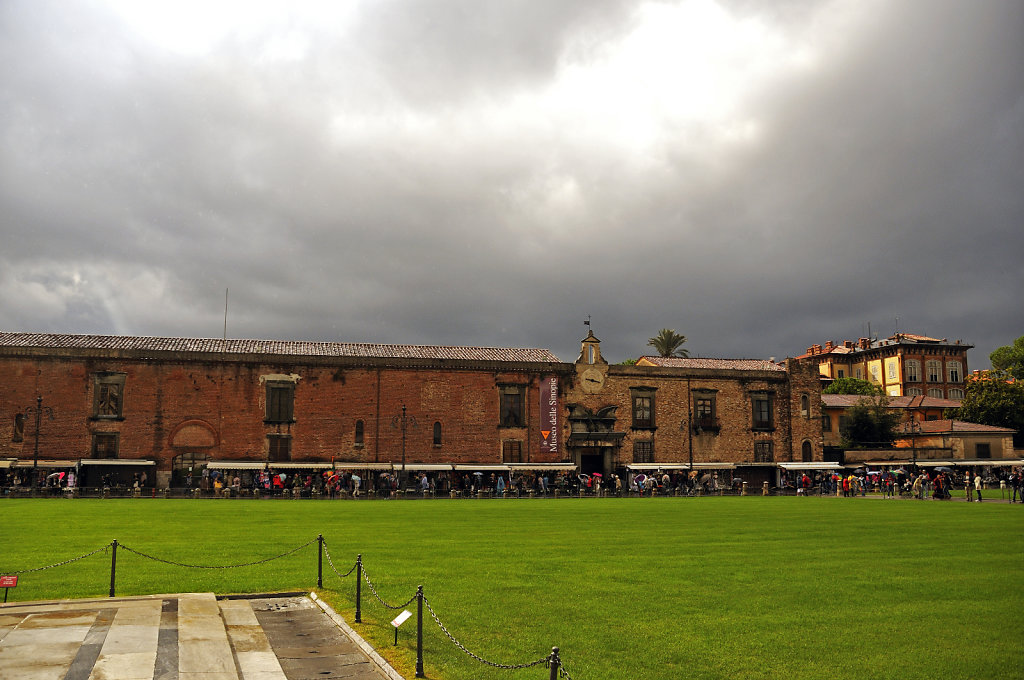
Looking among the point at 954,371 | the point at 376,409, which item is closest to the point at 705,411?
the point at 376,409

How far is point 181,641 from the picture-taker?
10.1m

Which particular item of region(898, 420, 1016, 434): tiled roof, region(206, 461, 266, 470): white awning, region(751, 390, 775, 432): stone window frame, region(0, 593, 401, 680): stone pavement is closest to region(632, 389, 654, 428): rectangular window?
region(751, 390, 775, 432): stone window frame

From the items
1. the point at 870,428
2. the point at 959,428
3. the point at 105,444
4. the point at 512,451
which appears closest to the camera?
the point at 105,444

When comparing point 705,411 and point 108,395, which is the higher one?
point 108,395

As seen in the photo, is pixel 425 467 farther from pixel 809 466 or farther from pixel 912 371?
pixel 912 371

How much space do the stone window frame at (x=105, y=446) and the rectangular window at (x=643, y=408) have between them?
30259 millimetres

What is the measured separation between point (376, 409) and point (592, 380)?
13.7 m

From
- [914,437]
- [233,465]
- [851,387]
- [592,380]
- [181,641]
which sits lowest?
[181,641]

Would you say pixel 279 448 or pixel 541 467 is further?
pixel 541 467

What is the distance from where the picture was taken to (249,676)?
29.5 ft

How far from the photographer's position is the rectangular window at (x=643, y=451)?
52.7 meters

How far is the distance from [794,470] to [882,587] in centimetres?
4415

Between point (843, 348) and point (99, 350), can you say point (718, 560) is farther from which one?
point (843, 348)

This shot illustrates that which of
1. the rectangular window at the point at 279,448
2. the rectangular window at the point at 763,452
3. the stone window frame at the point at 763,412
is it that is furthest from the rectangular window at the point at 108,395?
the rectangular window at the point at 763,452
